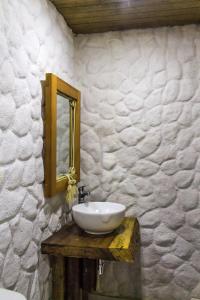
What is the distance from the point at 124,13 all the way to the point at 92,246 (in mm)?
1698

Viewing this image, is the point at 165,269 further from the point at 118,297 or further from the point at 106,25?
the point at 106,25

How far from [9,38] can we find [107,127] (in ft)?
4.08

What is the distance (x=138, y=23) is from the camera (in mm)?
2354

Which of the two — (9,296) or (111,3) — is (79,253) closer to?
(9,296)

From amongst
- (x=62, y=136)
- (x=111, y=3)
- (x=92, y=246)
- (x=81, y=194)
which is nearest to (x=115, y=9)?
(x=111, y=3)

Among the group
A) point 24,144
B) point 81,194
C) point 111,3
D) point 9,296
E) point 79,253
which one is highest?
point 111,3

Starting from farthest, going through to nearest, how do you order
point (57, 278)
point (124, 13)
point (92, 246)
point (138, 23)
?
point (138, 23) < point (124, 13) < point (57, 278) < point (92, 246)

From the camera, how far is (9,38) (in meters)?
1.44

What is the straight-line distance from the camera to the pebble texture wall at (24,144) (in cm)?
142

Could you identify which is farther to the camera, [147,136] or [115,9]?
[147,136]

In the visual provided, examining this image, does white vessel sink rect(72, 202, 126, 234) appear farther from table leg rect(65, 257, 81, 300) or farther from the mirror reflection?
the mirror reflection

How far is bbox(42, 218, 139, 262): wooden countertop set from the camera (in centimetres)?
176

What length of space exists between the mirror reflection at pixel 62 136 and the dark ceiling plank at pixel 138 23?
675 mm

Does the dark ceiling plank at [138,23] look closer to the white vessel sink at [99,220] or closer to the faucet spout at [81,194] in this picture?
the faucet spout at [81,194]
